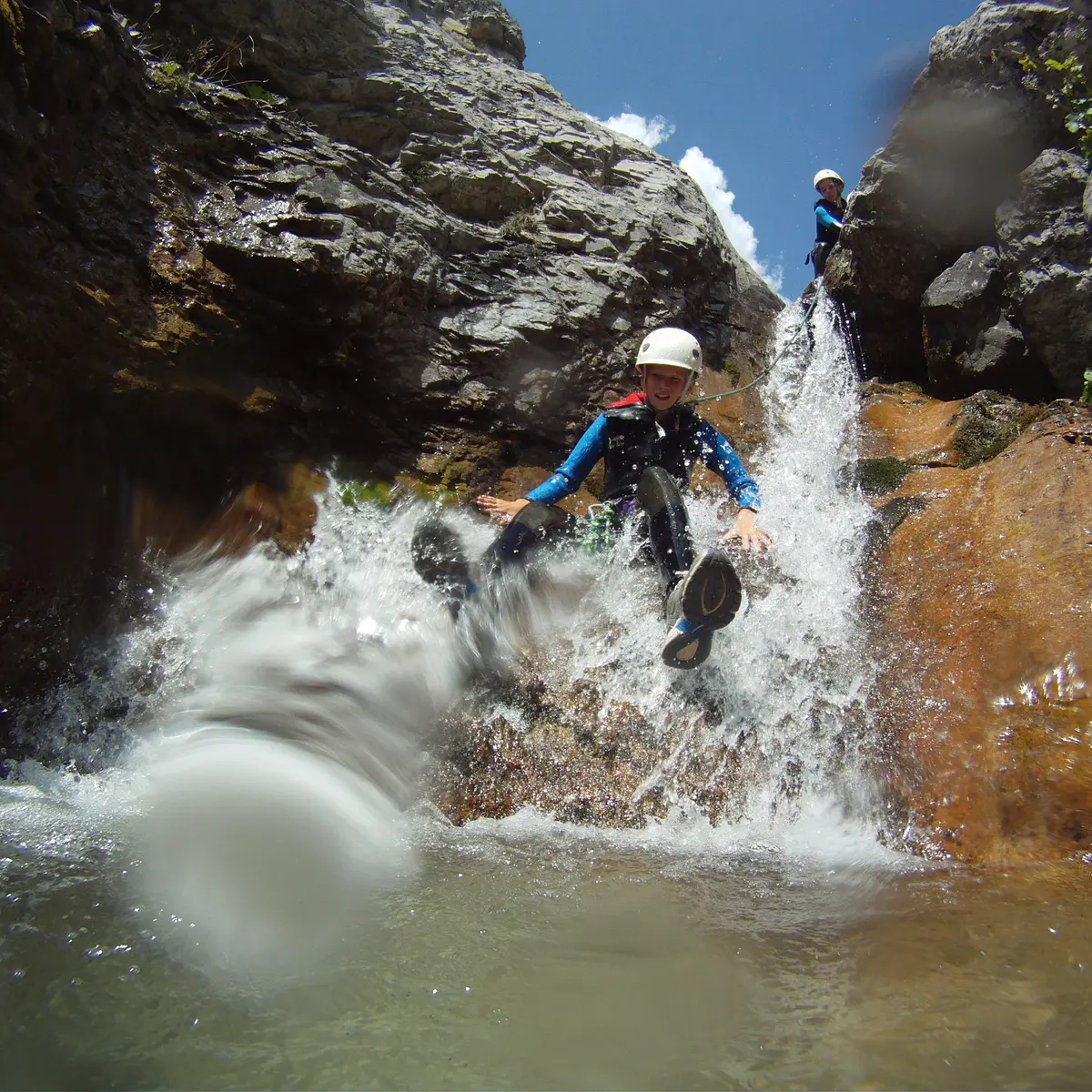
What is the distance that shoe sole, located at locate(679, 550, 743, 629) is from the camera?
146 inches

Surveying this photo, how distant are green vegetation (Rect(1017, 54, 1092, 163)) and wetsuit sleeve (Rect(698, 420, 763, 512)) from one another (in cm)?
439

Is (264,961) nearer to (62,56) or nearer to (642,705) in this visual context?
(642,705)

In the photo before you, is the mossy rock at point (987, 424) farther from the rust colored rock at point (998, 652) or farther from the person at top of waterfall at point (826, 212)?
the person at top of waterfall at point (826, 212)

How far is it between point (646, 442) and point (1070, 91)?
511 cm

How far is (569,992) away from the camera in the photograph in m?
1.89

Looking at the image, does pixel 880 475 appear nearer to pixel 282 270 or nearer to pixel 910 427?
pixel 910 427

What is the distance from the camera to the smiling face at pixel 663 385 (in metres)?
4.82

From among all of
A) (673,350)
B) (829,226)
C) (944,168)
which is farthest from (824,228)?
(673,350)

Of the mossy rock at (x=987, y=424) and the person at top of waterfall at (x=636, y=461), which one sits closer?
the person at top of waterfall at (x=636, y=461)

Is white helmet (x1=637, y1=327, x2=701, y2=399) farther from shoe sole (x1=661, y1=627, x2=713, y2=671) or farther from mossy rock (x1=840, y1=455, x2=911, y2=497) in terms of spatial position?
mossy rock (x1=840, y1=455, x2=911, y2=497)

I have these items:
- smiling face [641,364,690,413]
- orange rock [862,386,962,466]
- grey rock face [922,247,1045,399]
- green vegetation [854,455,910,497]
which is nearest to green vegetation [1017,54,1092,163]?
grey rock face [922,247,1045,399]

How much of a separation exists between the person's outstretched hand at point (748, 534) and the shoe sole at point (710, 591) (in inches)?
13.1

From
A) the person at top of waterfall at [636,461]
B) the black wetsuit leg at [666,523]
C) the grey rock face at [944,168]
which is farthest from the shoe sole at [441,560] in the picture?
the grey rock face at [944,168]

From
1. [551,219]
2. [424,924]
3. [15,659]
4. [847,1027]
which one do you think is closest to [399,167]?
[551,219]
